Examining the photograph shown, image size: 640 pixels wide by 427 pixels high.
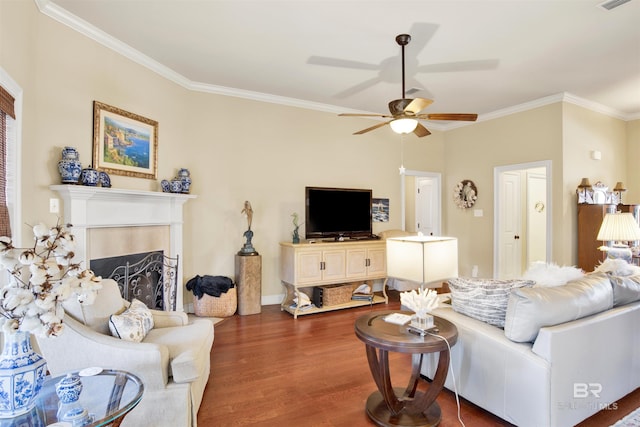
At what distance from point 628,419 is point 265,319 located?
3.36 meters

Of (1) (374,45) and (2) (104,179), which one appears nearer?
(2) (104,179)

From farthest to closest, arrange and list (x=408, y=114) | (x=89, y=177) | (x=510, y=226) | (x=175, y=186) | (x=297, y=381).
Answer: (x=510, y=226) < (x=175, y=186) < (x=408, y=114) < (x=89, y=177) < (x=297, y=381)

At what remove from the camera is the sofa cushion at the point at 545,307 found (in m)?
2.00

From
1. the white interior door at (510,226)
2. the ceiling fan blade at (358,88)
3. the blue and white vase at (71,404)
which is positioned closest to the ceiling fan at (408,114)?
the ceiling fan blade at (358,88)

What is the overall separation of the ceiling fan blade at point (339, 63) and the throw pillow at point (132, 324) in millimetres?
2917

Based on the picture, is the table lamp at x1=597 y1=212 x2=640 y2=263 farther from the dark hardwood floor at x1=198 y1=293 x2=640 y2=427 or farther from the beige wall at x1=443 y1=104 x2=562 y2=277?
the dark hardwood floor at x1=198 y1=293 x2=640 y2=427

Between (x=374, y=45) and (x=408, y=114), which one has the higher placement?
(x=374, y=45)

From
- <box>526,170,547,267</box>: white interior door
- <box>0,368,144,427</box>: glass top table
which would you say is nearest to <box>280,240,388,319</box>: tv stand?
<box>0,368,144,427</box>: glass top table

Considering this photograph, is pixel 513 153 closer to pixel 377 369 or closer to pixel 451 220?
pixel 451 220

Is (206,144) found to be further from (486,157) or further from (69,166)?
(486,157)

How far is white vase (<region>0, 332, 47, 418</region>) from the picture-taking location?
1.34 meters

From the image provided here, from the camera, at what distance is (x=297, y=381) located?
2.73 m

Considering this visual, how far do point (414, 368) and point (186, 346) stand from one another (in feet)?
5.06

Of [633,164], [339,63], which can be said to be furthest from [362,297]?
[633,164]
